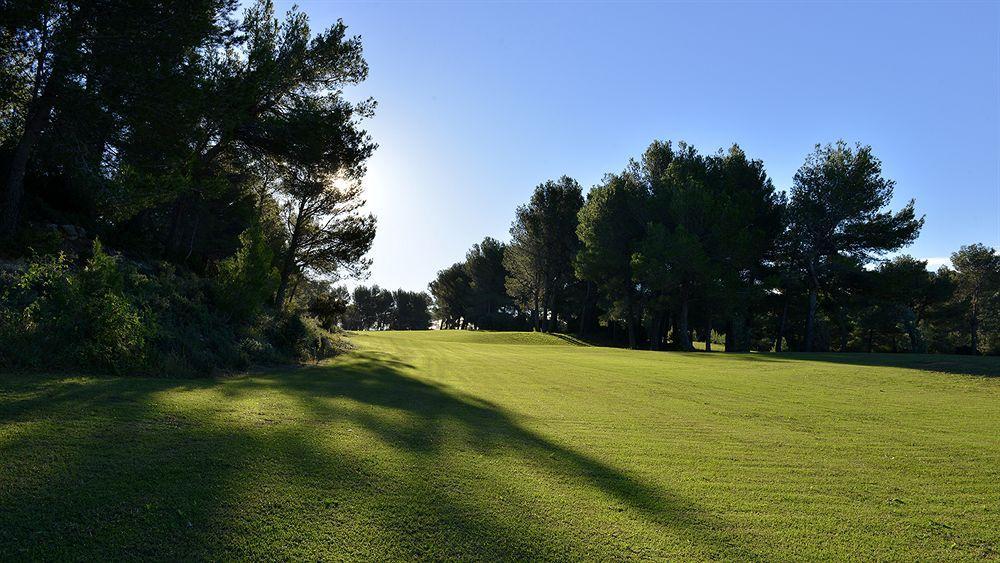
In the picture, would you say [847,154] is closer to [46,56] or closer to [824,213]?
[824,213]

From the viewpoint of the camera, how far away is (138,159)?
14.4 meters

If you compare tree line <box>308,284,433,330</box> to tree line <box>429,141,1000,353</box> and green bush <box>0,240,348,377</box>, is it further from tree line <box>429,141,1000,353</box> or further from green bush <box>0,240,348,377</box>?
green bush <box>0,240,348,377</box>

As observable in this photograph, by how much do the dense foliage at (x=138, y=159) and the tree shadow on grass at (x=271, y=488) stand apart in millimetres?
3029

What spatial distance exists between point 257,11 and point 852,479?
25.7 meters

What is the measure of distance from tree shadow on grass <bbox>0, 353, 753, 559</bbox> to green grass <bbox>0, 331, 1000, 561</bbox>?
19 millimetres

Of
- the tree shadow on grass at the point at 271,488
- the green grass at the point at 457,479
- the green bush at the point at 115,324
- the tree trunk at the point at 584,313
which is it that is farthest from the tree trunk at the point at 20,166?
the tree trunk at the point at 584,313

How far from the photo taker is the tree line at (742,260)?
3394 cm

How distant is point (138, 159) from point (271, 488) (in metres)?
15.4

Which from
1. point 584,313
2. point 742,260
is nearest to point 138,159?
point 742,260

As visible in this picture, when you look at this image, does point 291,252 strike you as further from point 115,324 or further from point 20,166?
point 115,324

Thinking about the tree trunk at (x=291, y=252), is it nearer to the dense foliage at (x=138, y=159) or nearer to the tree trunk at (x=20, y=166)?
the dense foliage at (x=138, y=159)

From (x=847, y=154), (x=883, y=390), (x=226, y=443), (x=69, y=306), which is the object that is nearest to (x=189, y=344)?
(x=69, y=306)

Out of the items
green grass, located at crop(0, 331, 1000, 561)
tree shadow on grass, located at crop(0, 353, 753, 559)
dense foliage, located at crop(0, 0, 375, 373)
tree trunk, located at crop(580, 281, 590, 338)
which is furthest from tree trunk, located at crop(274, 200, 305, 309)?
tree trunk, located at crop(580, 281, 590, 338)

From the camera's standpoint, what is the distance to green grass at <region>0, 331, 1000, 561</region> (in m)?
3.18
